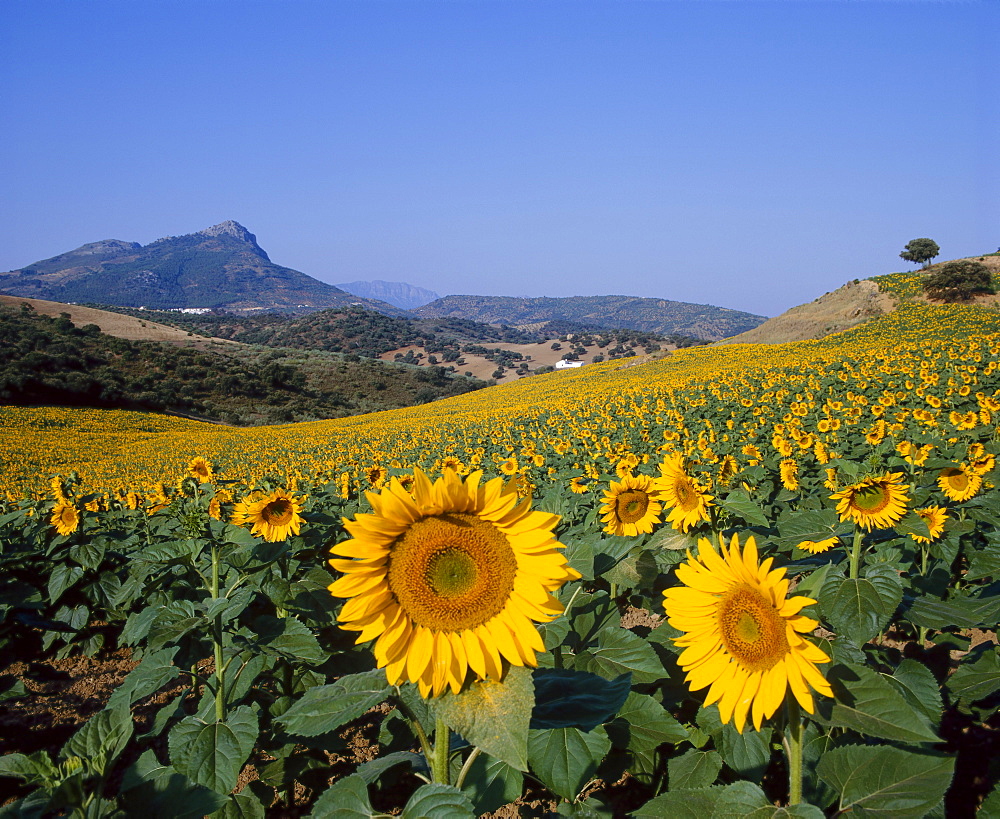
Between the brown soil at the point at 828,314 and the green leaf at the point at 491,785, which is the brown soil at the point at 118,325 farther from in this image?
the green leaf at the point at 491,785

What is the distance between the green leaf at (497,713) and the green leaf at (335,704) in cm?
24

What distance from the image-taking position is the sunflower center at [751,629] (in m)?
1.38

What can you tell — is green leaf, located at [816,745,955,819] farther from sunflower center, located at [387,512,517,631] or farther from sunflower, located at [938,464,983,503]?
sunflower, located at [938,464,983,503]

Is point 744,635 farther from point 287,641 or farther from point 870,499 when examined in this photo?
point 287,641

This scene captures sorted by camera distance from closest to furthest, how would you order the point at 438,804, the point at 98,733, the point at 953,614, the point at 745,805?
1. the point at 438,804
2. the point at 745,805
3. the point at 98,733
4. the point at 953,614

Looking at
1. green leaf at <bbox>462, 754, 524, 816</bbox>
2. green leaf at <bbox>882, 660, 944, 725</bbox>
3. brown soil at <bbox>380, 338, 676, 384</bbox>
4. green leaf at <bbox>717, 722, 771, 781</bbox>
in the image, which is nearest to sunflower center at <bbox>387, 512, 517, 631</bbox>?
green leaf at <bbox>462, 754, 524, 816</bbox>

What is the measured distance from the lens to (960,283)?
33469 millimetres

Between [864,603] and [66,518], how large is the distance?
539 centimetres

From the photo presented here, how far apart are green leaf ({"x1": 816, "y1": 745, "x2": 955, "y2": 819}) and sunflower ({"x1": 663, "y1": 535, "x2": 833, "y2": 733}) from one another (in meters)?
0.17

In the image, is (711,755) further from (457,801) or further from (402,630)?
(402,630)

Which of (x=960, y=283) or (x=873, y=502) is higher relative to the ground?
(x=960, y=283)

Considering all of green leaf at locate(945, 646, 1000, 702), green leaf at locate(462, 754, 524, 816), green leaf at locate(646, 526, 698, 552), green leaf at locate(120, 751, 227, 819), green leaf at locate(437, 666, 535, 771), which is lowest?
green leaf at locate(462, 754, 524, 816)

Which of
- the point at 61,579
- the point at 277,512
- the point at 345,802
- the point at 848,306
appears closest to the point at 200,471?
the point at 61,579

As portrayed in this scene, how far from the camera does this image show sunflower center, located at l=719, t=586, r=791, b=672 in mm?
1375
